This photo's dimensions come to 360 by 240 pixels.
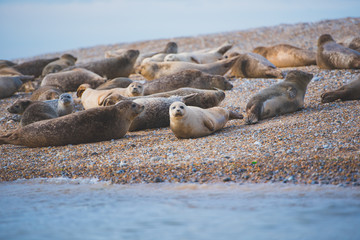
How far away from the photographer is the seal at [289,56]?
36.6 feet

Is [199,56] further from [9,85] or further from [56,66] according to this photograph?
[9,85]

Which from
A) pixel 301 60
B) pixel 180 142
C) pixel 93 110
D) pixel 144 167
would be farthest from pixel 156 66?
pixel 144 167

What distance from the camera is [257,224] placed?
129 inches

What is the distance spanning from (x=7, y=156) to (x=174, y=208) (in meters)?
3.57

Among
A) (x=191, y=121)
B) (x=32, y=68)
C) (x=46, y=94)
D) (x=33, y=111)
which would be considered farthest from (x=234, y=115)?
(x=32, y=68)

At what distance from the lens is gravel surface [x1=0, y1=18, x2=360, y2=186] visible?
4.49 metres

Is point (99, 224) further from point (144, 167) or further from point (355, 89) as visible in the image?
point (355, 89)

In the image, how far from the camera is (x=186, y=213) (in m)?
3.56

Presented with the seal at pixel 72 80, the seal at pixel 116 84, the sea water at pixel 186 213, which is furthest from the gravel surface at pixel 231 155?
the seal at pixel 72 80

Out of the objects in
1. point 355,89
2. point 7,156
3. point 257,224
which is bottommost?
point 7,156

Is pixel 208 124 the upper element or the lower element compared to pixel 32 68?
lower

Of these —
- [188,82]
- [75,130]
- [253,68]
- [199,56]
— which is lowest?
[75,130]

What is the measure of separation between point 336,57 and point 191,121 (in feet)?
16.6

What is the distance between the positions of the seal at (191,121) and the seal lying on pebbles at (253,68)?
12.4 ft
